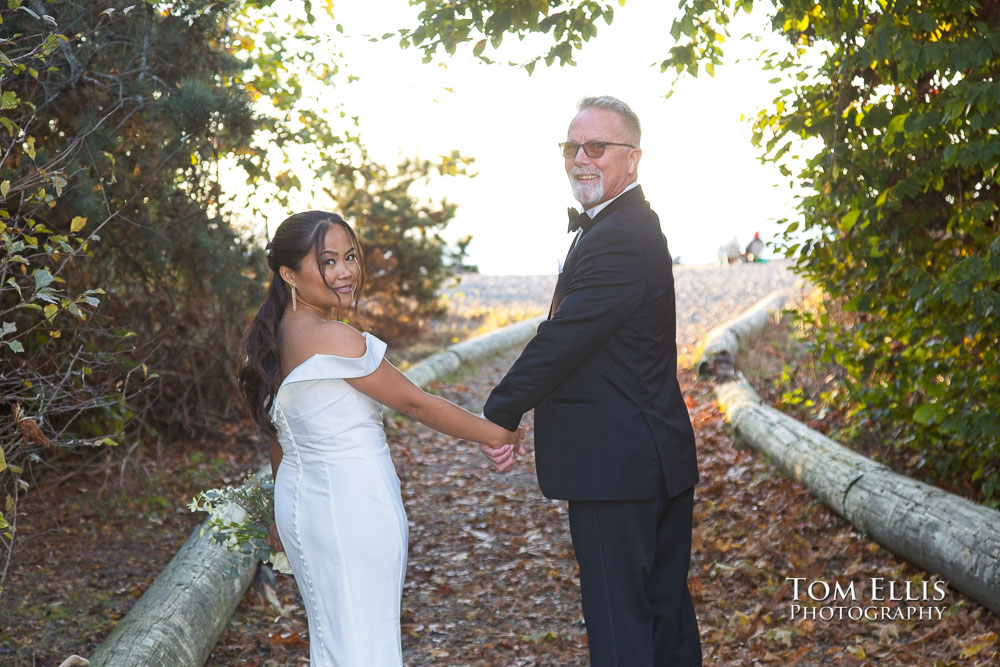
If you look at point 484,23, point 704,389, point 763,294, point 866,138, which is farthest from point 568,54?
point 763,294

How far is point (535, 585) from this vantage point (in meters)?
6.02

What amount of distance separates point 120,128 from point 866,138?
4.76 m

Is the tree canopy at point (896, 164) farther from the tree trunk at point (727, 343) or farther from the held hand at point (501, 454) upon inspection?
the tree trunk at point (727, 343)

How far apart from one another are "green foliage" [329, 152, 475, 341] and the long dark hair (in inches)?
379

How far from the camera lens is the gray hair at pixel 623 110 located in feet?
13.4

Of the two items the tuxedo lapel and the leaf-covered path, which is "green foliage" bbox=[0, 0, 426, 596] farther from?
the tuxedo lapel

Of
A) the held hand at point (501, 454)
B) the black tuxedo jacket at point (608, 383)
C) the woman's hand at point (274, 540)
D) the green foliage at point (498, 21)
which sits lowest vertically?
the woman's hand at point (274, 540)

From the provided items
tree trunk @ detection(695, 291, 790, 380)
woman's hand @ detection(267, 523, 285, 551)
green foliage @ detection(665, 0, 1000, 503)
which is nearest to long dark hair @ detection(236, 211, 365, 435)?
woman's hand @ detection(267, 523, 285, 551)

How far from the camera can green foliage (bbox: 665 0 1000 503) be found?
4.60 m

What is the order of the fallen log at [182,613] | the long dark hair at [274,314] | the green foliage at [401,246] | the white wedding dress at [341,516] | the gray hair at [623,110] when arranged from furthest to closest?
1. the green foliage at [401,246]
2. the fallen log at [182,613]
3. the gray hair at [623,110]
4. the long dark hair at [274,314]
5. the white wedding dress at [341,516]

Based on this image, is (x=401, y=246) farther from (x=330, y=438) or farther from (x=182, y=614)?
(x=330, y=438)

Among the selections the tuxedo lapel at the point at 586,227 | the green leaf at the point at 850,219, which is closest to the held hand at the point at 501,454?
the tuxedo lapel at the point at 586,227

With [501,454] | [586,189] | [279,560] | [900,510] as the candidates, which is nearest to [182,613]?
[279,560]

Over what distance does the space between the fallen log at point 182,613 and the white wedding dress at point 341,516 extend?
56.3 inches
